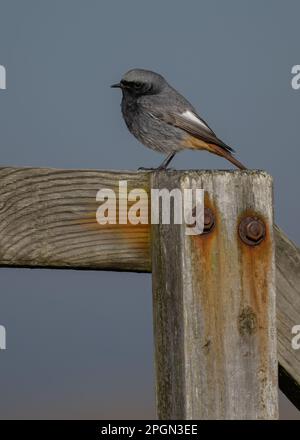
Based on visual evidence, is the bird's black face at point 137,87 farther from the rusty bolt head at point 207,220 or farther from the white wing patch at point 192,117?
the rusty bolt head at point 207,220

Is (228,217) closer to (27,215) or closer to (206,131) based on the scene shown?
(27,215)

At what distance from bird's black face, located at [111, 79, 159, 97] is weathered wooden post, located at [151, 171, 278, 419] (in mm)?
5500

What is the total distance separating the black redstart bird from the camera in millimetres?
7996

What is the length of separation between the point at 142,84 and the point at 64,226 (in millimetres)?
5605

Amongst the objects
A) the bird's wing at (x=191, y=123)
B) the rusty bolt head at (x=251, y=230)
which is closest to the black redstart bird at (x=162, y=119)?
the bird's wing at (x=191, y=123)

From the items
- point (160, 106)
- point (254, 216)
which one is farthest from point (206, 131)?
point (254, 216)

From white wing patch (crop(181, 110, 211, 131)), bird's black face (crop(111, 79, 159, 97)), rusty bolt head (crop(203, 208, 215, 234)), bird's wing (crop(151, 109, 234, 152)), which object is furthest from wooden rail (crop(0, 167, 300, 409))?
bird's black face (crop(111, 79, 159, 97))

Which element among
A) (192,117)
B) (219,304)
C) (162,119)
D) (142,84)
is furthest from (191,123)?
(219,304)

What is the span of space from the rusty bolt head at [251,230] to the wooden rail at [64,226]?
0.30ft

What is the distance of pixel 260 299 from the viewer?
3002mm

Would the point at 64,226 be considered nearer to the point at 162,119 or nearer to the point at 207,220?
the point at 207,220

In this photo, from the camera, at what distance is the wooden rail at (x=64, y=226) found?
114 inches

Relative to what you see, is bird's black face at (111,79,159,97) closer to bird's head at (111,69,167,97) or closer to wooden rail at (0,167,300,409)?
bird's head at (111,69,167,97)

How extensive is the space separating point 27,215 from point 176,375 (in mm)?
679
